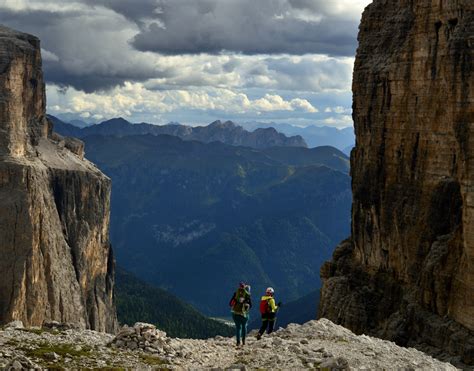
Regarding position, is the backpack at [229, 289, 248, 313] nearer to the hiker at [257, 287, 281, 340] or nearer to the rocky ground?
the rocky ground

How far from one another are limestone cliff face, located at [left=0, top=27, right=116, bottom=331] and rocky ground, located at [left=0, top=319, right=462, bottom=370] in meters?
108

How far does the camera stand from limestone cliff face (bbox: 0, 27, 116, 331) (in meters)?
156

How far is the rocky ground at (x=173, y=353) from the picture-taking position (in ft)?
132

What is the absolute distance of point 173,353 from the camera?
43.5m

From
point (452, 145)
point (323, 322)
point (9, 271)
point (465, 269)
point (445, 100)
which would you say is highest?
point (445, 100)

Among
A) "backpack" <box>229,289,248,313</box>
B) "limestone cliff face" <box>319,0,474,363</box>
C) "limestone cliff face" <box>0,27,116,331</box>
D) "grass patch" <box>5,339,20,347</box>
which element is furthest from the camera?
"limestone cliff face" <box>0,27,116,331</box>

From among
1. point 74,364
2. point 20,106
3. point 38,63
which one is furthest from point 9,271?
point 74,364

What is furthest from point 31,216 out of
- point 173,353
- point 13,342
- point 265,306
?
point 173,353

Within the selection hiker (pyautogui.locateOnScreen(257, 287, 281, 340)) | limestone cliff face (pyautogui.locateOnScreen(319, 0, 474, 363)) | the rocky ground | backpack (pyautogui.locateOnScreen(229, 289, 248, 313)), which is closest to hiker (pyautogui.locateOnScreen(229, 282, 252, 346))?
backpack (pyautogui.locateOnScreen(229, 289, 248, 313))

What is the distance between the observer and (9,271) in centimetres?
15388

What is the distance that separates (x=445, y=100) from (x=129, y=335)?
40.4 meters

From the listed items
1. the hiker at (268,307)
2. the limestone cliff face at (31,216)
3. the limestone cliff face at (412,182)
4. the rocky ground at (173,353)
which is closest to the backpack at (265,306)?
the hiker at (268,307)

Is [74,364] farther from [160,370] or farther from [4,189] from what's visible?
[4,189]

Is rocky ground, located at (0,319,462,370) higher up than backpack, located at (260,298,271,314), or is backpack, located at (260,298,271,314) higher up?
backpack, located at (260,298,271,314)
